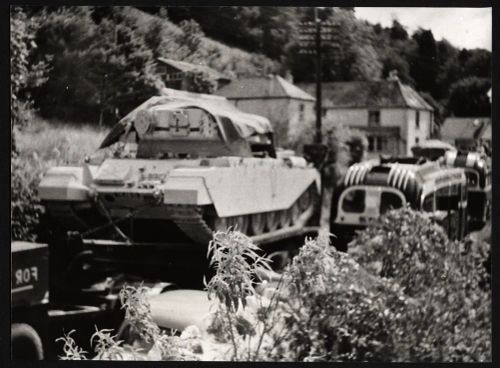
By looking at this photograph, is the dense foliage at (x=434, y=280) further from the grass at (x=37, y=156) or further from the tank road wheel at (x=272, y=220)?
the grass at (x=37, y=156)

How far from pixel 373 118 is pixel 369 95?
8.9 inches

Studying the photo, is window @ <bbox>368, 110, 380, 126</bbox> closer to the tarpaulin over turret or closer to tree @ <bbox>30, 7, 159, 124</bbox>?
the tarpaulin over turret

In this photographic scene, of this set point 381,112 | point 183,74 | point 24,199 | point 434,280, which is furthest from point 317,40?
point 24,199

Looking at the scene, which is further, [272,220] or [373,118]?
[272,220]

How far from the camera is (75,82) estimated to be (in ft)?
19.5

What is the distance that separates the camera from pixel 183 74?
234 inches

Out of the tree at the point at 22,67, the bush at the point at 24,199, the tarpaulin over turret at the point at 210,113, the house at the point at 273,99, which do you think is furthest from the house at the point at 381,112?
the bush at the point at 24,199

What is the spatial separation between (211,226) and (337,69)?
1.52 meters

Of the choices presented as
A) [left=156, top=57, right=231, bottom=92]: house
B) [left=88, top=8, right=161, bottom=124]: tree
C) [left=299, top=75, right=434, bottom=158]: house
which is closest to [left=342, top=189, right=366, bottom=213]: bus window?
[left=299, top=75, right=434, bottom=158]: house

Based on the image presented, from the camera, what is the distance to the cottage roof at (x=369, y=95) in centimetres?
590

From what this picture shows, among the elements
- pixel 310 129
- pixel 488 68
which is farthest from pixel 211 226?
pixel 488 68

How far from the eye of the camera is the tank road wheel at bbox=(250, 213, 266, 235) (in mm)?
6055

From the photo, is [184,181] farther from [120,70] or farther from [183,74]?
Answer: [120,70]

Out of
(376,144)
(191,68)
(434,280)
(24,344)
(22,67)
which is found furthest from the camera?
(376,144)
